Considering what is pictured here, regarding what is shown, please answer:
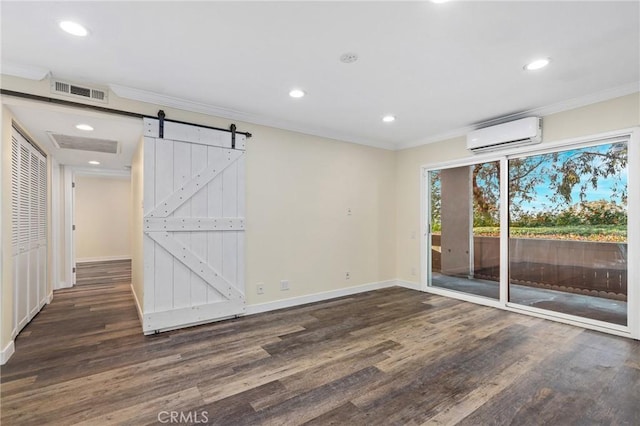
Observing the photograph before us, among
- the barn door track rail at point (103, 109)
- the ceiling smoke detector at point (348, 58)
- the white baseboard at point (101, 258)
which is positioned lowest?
the white baseboard at point (101, 258)

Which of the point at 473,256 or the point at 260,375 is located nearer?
the point at 260,375

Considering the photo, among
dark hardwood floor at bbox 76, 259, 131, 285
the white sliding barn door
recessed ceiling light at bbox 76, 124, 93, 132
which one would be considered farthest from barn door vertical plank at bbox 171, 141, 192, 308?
dark hardwood floor at bbox 76, 259, 131, 285

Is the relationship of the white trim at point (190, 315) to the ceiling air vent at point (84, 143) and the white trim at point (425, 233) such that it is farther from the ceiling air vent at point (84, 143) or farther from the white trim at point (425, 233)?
the white trim at point (425, 233)

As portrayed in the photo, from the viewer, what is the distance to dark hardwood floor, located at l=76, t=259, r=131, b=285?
5965 millimetres

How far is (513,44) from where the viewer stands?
7.55ft

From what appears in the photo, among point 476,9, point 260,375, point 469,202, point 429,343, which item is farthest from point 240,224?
point 469,202

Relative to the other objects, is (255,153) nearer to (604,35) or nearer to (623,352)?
(604,35)

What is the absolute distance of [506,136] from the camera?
12.6 ft

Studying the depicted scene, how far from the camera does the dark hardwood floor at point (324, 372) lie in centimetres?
190

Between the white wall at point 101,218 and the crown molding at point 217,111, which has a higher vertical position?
the crown molding at point 217,111

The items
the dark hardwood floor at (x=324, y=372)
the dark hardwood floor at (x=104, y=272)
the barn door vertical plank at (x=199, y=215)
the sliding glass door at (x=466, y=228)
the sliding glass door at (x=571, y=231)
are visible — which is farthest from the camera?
the dark hardwood floor at (x=104, y=272)

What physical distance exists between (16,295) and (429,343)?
4.28 metres

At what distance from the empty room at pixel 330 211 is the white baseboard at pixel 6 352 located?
4cm

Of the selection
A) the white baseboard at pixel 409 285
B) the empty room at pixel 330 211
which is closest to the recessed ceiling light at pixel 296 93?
the empty room at pixel 330 211
